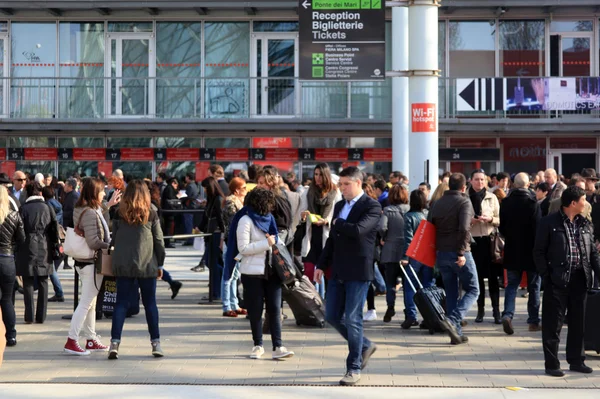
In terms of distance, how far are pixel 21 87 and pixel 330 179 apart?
61.6 feet

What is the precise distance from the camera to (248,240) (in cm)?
973

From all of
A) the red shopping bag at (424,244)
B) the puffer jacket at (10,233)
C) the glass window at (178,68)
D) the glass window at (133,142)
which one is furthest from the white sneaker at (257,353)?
the glass window at (133,142)

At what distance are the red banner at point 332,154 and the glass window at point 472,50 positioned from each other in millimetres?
4026

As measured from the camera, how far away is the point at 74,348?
397 inches

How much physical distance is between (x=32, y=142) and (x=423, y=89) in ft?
55.6

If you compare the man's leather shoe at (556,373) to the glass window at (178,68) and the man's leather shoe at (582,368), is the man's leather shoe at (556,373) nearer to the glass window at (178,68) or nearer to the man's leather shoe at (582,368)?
the man's leather shoe at (582,368)

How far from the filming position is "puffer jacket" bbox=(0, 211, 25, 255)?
10.1 meters

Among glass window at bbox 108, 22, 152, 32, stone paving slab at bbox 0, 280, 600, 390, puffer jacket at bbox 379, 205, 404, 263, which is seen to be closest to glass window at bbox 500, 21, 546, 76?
glass window at bbox 108, 22, 152, 32

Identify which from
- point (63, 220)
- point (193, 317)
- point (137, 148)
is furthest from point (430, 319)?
point (137, 148)

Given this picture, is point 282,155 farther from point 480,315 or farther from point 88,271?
point 88,271

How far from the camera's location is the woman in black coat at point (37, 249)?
11742 mm

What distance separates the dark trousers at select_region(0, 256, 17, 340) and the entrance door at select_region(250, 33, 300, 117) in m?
17.9

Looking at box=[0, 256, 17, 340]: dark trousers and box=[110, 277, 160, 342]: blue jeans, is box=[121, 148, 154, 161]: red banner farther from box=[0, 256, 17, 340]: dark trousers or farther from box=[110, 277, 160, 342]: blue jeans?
box=[110, 277, 160, 342]: blue jeans

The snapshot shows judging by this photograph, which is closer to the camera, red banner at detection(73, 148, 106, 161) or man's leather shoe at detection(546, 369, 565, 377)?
man's leather shoe at detection(546, 369, 565, 377)
